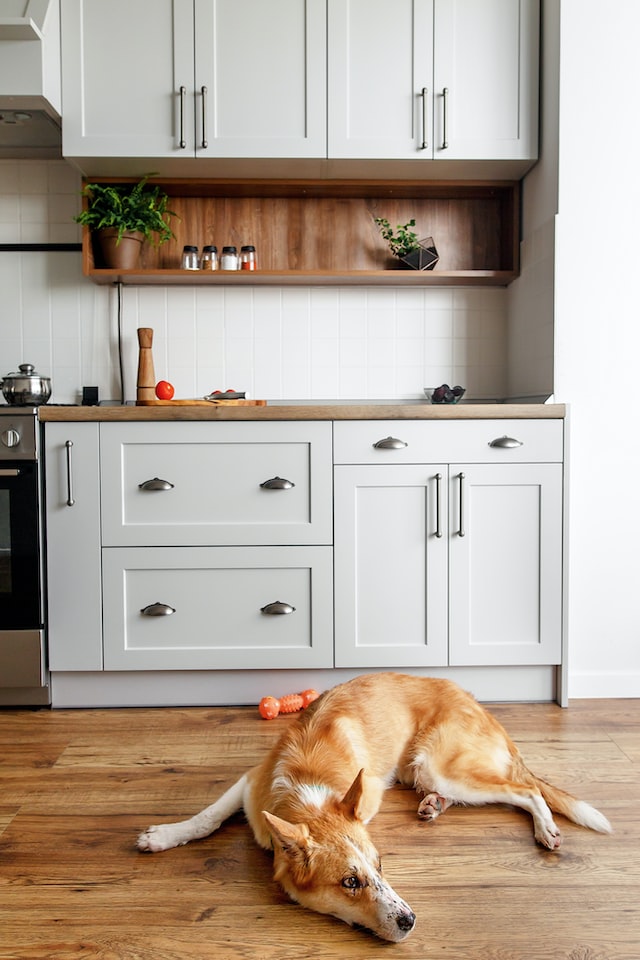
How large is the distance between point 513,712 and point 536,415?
1.00 metres

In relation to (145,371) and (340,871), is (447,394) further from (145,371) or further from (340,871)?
(340,871)

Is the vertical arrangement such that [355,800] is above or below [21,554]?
below

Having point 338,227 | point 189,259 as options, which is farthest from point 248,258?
point 338,227

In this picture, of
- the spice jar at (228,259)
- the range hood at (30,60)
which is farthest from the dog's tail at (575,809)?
the range hood at (30,60)

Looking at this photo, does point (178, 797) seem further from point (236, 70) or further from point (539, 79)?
point (539, 79)

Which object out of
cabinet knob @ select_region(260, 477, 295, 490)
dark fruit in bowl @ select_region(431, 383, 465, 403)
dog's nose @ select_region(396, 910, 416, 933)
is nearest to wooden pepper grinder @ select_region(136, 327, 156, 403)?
cabinet knob @ select_region(260, 477, 295, 490)

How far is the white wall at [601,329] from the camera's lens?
280 centimetres

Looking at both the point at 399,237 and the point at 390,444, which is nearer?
the point at 390,444

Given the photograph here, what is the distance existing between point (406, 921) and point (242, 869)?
47 cm

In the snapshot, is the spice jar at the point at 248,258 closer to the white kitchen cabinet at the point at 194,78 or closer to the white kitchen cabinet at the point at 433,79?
the white kitchen cabinet at the point at 194,78

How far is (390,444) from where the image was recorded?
2.73m

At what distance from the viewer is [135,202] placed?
314cm

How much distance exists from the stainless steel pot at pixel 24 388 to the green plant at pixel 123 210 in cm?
67

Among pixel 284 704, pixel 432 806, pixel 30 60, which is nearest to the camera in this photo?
→ pixel 432 806
